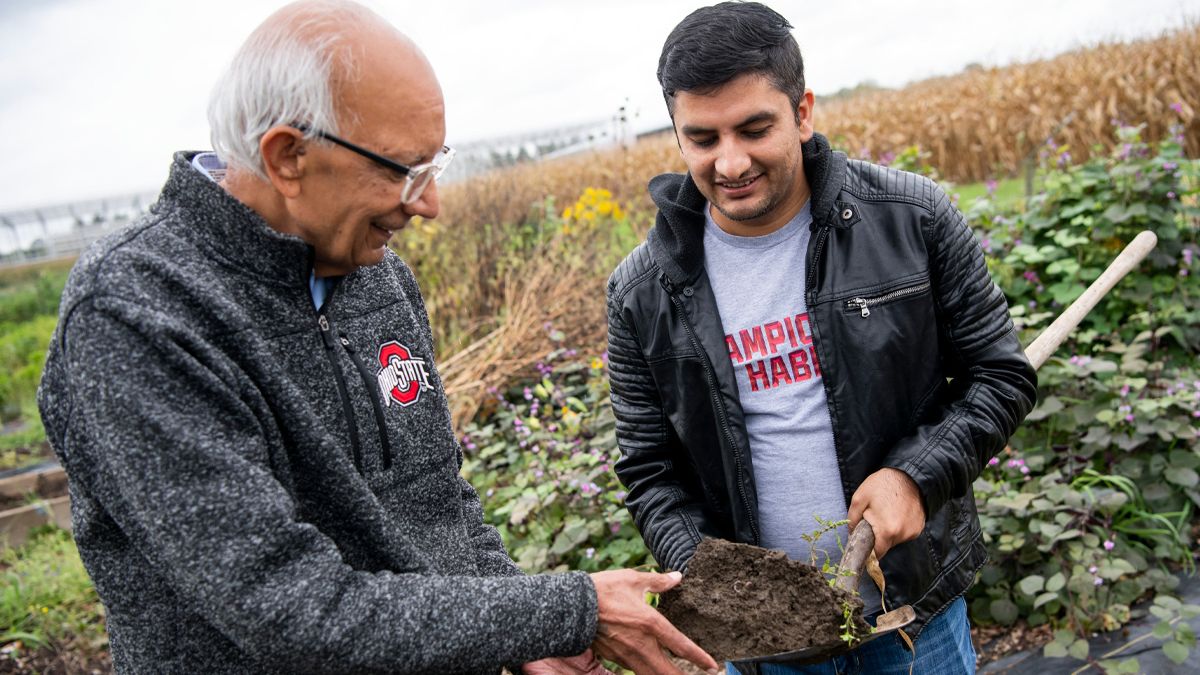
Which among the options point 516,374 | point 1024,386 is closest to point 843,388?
point 1024,386

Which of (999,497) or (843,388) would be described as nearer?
(843,388)

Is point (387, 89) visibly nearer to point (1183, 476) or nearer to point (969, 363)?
point (969, 363)

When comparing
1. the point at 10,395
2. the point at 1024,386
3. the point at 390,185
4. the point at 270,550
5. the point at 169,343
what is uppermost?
the point at 390,185

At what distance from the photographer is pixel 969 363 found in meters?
2.02

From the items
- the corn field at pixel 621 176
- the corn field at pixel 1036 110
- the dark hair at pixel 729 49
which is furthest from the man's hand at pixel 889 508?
the corn field at pixel 1036 110

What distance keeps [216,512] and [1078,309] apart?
2.27 metres

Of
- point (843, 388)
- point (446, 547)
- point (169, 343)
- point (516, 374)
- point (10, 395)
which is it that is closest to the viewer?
point (169, 343)

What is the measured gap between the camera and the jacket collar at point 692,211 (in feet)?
6.56

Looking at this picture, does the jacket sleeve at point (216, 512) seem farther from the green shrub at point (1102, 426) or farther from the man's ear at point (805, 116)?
the green shrub at point (1102, 426)

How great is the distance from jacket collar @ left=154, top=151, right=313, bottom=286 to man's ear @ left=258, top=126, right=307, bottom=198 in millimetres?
62

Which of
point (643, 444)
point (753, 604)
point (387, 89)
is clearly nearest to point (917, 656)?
point (753, 604)

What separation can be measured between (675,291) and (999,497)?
1.88 meters

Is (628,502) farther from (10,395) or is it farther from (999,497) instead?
(10,395)

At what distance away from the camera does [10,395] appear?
35.1ft
